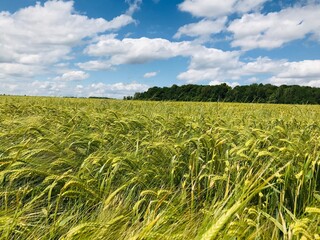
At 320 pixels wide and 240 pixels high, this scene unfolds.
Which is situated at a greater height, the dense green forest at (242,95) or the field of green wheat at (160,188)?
the dense green forest at (242,95)

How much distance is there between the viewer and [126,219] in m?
2.45

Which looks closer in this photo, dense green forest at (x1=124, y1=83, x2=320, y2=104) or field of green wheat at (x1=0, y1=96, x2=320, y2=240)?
field of green wheat at (x1=0, y1=96, x2=320, y2=240)

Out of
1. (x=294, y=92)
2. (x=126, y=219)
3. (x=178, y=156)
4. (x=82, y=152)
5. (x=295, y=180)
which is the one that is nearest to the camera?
(x=126, y=219)

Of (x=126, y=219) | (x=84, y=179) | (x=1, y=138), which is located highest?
(x=1, y=138)

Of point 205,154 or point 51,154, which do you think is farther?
point 51,154

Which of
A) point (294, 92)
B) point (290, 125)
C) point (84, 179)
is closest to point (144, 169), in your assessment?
point (84, 179)

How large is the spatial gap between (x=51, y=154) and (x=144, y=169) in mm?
1322

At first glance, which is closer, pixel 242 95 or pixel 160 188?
pixel 160 188

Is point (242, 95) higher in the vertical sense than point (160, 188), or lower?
higher

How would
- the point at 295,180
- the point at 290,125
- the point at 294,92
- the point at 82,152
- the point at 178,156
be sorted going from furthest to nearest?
the point at 294,92, the point at 290,125, the point at 82,152, the point at 178,156, the point at 295,180

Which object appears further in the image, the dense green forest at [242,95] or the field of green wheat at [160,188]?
the dense green forest at [242,95]

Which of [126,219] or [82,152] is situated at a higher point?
[82,152]

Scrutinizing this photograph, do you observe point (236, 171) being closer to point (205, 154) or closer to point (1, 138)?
point (205, 154)

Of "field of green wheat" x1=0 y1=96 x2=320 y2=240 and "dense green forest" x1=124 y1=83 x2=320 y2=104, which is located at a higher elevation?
"dense green forest" x1=124 y1=83 x2=320 y2=104
